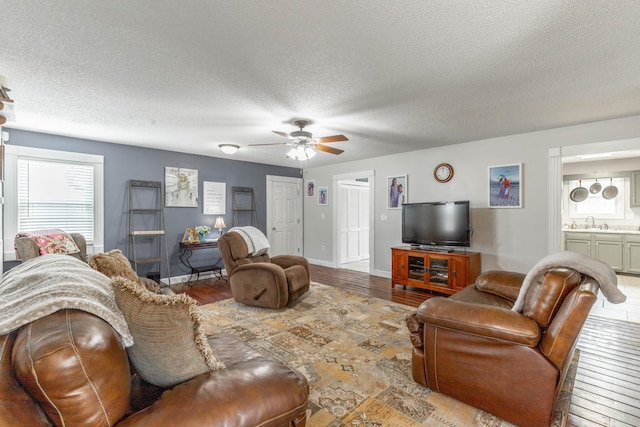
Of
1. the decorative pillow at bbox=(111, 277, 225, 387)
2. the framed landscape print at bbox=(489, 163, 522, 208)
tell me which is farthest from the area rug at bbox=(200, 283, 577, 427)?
the framed landscape print at bbox=(489, 163, 522, 208)

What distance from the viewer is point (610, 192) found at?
19.6 ft

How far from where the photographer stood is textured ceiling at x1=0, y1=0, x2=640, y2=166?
164 centimetres

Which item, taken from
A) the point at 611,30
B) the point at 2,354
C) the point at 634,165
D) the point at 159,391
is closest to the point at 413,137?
the point at 611,30

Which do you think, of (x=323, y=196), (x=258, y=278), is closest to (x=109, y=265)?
(x=258, y=278)

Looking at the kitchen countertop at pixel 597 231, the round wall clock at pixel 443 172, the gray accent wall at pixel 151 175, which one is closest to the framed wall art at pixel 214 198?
the gray accent wall at pixel 151 175

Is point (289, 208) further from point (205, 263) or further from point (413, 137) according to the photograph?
point (413, 137)

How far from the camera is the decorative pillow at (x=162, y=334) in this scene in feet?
3.58

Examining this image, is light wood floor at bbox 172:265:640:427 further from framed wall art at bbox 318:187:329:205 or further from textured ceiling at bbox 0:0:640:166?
framed wall art at bbox 318:187:329:205

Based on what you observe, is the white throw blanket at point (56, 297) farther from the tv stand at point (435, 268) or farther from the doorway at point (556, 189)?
the doorway at point (556, 189)

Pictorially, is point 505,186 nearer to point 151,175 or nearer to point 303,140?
point 303,140

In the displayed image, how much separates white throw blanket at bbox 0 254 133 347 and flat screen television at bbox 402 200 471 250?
4297 mm

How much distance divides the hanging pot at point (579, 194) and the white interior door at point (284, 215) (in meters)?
6.01

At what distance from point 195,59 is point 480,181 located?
4.15 metres

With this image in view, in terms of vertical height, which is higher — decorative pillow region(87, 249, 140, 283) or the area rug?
decorative pillow region(87, 249, 140, 283)
